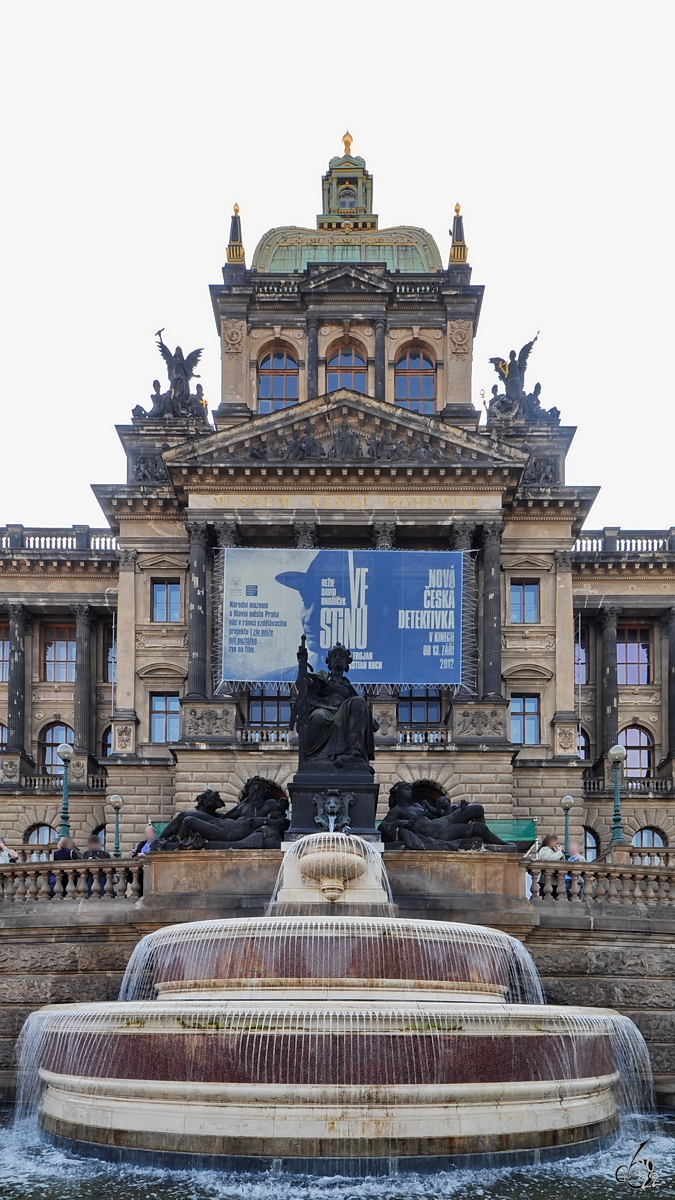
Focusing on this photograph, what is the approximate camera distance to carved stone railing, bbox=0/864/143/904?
2336cm

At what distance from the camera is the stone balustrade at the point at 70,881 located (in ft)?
76.6

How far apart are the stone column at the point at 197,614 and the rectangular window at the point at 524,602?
12.2 m

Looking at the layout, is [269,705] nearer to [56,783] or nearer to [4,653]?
[56,783]

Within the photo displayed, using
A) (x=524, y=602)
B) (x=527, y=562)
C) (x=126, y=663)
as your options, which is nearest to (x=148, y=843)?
(x=126, y=663)

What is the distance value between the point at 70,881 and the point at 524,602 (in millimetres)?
34035

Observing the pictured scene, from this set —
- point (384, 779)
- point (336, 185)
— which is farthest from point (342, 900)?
point (336, 185)

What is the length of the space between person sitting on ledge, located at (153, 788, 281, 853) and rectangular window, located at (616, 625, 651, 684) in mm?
38612

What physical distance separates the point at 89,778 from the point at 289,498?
13759 mm

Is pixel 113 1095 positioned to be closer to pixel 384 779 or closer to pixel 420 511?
pixel 384 779

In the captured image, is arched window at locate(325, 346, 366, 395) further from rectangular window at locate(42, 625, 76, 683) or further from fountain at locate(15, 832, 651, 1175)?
fountain at locate(15, 832, 651, 1175)

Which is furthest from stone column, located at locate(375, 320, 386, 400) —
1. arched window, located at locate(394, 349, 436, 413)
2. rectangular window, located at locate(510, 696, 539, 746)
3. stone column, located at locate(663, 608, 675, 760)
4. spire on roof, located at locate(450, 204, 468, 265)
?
stone column, located at locate(663, 608, 675, 760)

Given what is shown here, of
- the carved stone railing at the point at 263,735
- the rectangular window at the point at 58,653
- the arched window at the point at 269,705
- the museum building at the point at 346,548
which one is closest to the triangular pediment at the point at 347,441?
the museum building at the point at 346,548

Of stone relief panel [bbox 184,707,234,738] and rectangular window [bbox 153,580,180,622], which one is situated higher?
rectangular window [bbox 153,580,180,622]

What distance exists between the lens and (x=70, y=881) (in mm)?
23422
